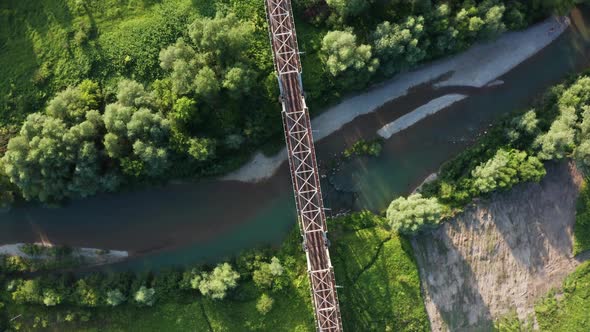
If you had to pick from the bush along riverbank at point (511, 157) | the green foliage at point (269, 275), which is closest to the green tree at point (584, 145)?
the bush along riverbank at point (511, 157)

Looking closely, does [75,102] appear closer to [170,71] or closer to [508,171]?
[170,71]

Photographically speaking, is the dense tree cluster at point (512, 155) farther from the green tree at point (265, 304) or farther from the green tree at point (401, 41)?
the green tree at point (265, 304)

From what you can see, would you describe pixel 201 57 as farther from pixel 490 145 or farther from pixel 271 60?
pixel 490 145

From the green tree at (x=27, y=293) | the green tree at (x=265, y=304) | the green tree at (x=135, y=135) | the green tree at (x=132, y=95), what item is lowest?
the green tree at (x=265, y=304)

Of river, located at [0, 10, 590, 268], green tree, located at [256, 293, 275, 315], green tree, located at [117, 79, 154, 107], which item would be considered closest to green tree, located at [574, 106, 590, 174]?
river, located at [0, 10, 590, 268]

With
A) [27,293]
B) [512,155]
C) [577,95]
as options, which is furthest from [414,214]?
[27,293]

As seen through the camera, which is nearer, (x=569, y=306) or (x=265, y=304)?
(x=265, y=304)
